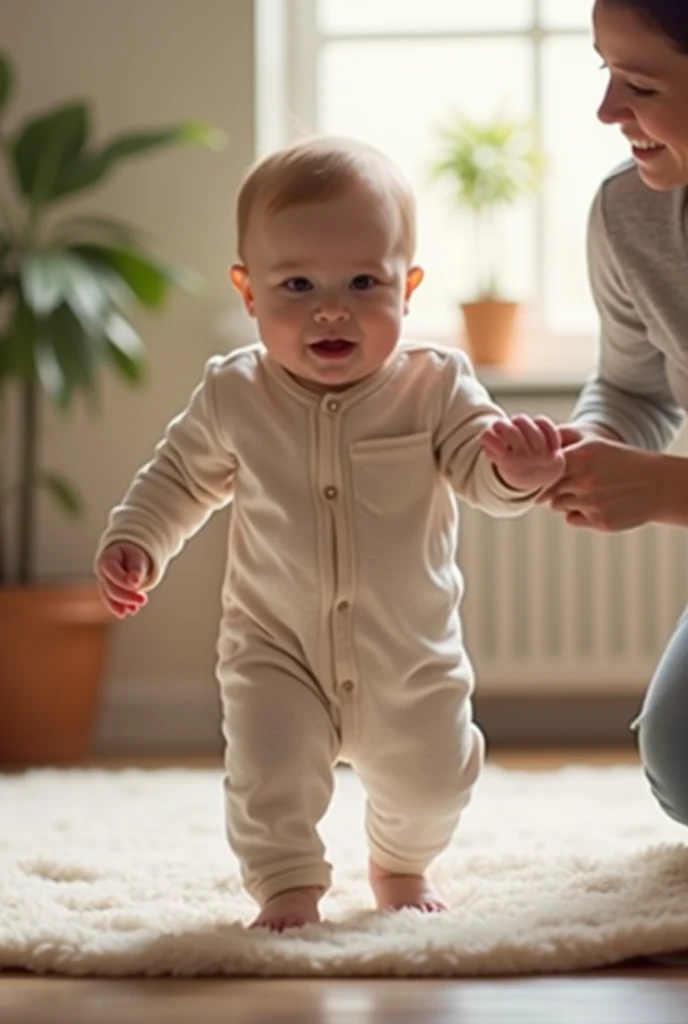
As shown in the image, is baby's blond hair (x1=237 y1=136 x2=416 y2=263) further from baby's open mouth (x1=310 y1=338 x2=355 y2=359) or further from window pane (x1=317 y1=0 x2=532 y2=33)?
window pane (x1=317 y1=0 x2=532 y2=33)

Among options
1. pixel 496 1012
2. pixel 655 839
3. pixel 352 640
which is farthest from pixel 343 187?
pixel 655 839

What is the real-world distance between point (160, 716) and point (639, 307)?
1669 mm

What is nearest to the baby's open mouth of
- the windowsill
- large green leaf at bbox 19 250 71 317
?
large green leaf at bbox 19 250 71 317

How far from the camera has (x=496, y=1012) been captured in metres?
1.27

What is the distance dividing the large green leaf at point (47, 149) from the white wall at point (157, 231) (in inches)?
6.8

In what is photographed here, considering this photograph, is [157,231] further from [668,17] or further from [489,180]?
[668,17]

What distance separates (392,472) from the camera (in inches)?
63.1

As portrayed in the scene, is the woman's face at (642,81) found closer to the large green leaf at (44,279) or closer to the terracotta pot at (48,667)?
the large green leaf at (44,279)

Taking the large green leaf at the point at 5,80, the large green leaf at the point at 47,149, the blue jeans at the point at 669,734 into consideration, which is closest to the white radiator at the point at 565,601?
the large green leaf at the point at 47,149

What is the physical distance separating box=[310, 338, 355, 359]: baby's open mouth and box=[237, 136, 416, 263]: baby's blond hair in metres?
0.11

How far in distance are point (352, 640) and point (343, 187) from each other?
1.33ft

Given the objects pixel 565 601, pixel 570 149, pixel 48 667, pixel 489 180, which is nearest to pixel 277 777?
pixel 48 667

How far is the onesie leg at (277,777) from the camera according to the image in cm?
153

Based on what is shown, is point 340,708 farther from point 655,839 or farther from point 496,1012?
point 655,839
